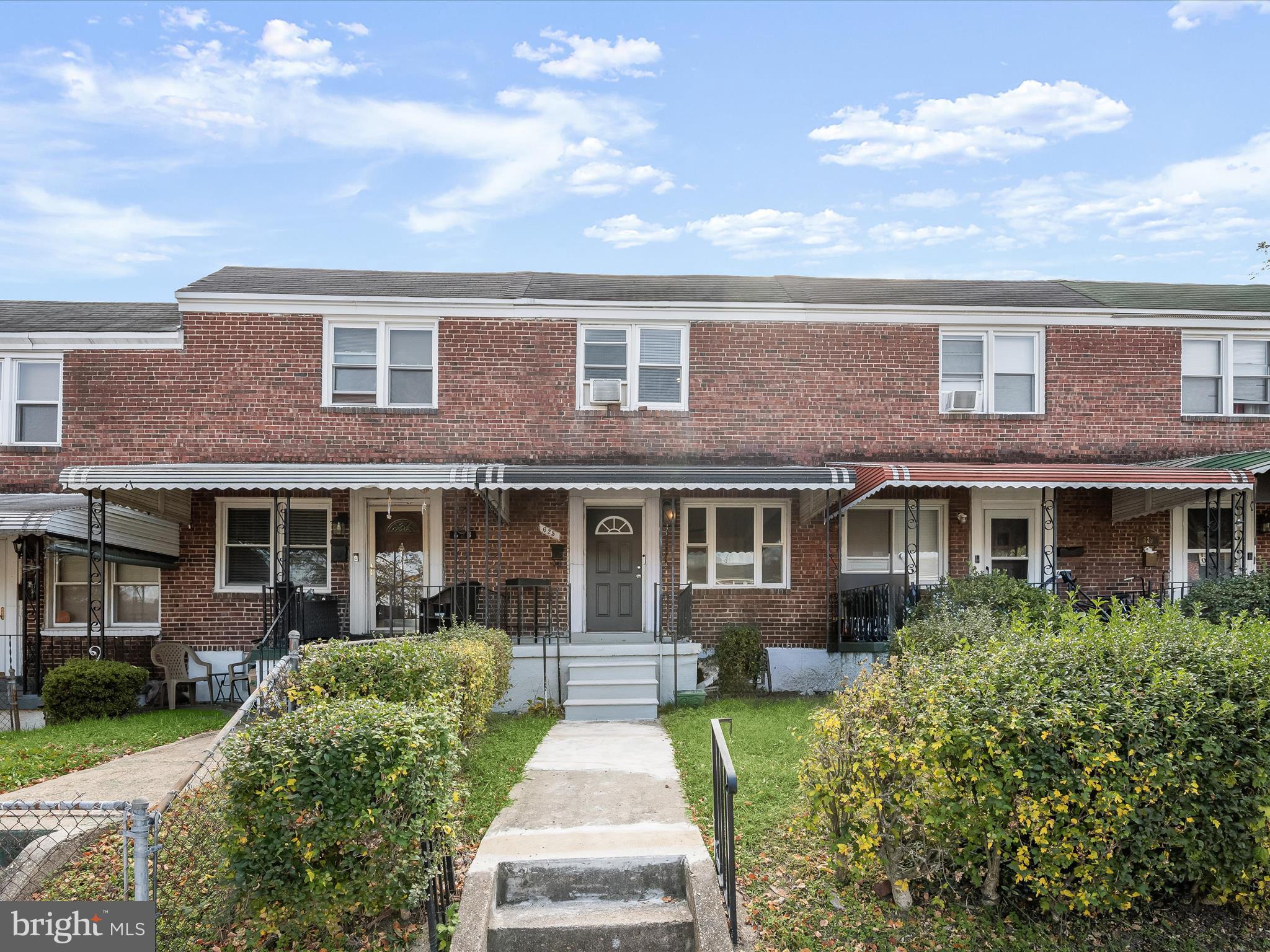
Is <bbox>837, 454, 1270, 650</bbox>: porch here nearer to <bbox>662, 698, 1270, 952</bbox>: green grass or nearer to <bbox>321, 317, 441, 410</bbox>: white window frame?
<bbox>321, 317, 441, 410</bbox>: white window frame

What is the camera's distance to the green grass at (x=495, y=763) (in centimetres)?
669

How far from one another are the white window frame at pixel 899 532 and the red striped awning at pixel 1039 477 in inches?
70.8

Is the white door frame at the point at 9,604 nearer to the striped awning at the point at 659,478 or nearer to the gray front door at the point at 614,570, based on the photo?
the striped awning at the point at 659,478

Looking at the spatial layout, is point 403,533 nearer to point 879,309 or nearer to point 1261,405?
point 879,309

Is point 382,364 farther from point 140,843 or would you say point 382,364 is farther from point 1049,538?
point 1049,538

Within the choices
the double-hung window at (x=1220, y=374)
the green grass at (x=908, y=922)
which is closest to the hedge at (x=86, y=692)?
the green grass at (x=908, y=922)

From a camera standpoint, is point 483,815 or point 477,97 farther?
point 477,97

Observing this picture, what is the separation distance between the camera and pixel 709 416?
1409cm

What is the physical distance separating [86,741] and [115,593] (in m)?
4.28

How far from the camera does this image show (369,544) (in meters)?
13.9

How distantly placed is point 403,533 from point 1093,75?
14972 mm

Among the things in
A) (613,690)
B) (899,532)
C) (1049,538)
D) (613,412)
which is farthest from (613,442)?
(1049,538)

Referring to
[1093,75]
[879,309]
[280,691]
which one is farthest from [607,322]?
[1093,75]

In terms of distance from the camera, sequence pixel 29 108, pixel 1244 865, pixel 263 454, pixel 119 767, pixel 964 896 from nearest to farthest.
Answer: pixel 1244 865
pixel 964 896
pixel 119 767
pixel 263 454
pixel 29 108
